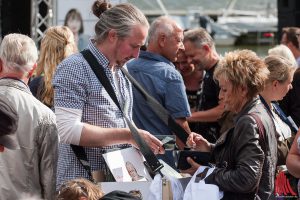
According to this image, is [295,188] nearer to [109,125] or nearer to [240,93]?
[240,93]

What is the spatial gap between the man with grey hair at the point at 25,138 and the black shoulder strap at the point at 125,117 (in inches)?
12.4

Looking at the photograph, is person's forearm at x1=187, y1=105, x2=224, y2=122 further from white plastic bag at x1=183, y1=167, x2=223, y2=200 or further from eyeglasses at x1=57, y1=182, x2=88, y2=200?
eyeglasses at x1=57, y1=182, x2=88, y2=200

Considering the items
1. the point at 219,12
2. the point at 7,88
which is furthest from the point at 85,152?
the point at 219,12

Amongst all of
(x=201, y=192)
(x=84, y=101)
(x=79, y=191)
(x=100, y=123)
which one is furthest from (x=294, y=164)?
(x=79, y=191)

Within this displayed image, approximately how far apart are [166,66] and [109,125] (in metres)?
1.32

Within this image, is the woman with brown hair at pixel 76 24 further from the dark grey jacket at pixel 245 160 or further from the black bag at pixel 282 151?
the dark grey jacket at pixel 245 160

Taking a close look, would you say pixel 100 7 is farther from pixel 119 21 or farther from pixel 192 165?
pixel 192 165

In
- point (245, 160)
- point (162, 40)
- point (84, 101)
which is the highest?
point (162, 40)

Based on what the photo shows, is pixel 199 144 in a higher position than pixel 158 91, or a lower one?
lower

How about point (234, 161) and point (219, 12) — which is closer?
point (234, 161)

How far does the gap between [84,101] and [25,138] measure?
1.19 ft

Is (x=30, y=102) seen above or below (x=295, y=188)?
above

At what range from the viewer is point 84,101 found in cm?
463

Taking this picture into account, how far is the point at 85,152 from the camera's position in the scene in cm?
469
